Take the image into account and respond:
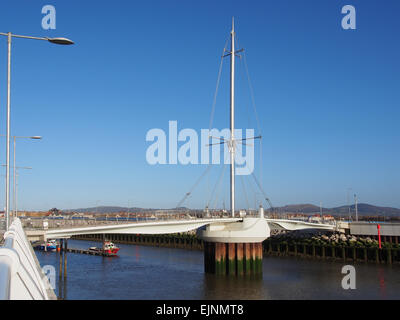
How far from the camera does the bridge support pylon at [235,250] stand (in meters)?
43.1

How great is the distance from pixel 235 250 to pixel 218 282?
4.34 meters

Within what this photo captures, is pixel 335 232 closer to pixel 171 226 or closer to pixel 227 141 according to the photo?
pixel 227 141

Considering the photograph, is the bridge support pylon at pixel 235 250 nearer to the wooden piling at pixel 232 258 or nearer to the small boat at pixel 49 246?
the wooden piling at pixel 232 258

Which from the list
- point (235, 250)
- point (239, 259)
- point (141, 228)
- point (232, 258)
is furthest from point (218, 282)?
point (141, 228)

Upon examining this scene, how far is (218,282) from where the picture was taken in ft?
132

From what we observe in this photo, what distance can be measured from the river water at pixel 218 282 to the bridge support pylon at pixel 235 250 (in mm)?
1346

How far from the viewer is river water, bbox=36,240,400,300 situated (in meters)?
35.3

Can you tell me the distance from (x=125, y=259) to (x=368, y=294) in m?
37.8

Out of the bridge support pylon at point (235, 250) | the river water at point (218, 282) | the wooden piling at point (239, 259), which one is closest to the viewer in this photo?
the river water at point (218, 282)

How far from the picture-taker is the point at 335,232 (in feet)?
228

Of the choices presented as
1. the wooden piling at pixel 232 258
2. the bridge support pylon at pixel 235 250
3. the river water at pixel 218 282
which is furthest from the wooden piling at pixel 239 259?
the river water at pixel 218 282

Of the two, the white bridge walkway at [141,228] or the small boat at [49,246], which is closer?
the white bridge walkway at [141,228]
